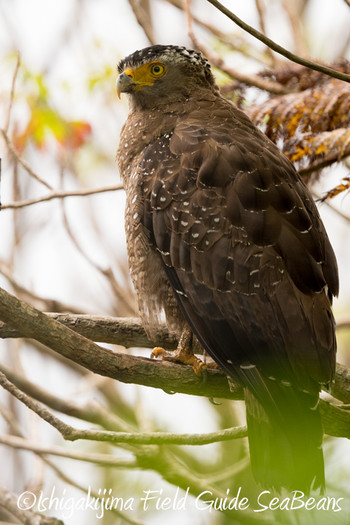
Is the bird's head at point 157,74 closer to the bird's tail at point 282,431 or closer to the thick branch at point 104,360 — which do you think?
the thick branch at point 104,360

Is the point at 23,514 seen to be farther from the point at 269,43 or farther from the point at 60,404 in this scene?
the point at 269,43

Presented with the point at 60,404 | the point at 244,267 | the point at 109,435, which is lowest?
the point at 60,404

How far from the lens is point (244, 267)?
140 inches

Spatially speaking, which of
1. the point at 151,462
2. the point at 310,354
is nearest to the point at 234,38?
the point at 310,354

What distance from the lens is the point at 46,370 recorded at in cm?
602

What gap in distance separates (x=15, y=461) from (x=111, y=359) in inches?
114

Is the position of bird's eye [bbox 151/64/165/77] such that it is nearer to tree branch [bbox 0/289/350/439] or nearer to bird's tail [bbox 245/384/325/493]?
tree branch [bbox 0/289/350/439]

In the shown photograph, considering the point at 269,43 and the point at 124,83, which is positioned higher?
the point at 124,83

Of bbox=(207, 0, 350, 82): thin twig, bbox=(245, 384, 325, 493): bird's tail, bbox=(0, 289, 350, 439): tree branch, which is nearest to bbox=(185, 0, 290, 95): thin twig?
bbox=(0, 289, 350, 439): tree branch

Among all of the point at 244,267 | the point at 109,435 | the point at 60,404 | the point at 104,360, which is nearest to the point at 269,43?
the point at 244,267

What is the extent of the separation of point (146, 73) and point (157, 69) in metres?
0.07

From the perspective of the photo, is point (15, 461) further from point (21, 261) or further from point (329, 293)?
point (329, 293)

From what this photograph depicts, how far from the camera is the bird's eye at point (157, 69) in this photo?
457 cm

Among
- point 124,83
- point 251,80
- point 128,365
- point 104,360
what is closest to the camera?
point 104,360
